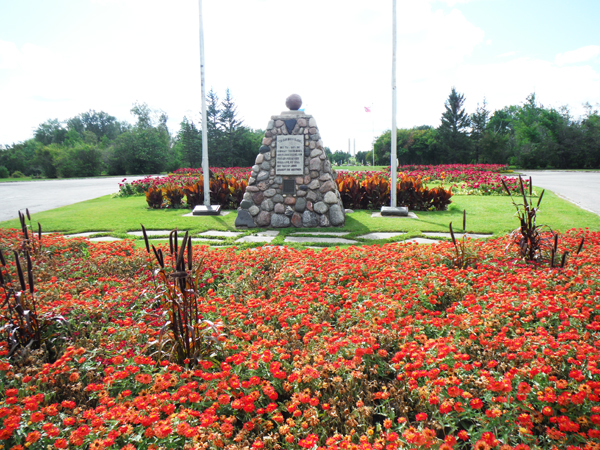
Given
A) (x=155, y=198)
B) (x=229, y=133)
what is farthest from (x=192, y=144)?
(x=155, y=198)

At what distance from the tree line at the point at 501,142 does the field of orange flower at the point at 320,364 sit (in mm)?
38103

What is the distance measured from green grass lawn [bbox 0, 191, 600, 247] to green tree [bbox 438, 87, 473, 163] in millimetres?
32373

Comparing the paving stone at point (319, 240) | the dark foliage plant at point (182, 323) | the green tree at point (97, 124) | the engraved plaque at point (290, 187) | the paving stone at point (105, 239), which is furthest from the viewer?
the green tree at point (97, 124)

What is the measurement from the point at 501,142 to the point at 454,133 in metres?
4.84

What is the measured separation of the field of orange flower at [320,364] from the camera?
5.62ft

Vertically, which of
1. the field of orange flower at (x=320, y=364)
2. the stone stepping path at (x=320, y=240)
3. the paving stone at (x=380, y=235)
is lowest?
the field of orange flower at (x=320, y=364)

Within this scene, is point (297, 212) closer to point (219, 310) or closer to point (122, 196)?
point (219, 310)

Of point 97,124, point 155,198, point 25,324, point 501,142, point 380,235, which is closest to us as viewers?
point 25,324

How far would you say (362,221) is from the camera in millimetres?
7785

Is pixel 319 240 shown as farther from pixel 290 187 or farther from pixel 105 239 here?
pixel 105 239

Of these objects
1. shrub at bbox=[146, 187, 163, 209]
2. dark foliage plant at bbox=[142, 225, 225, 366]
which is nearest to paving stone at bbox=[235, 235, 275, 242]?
dark foliage plant at bbox=[142, 225, 225, 366]

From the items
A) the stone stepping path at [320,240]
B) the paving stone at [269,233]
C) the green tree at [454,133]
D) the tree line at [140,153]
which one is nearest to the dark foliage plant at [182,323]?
the stone stepping path at [320,240]

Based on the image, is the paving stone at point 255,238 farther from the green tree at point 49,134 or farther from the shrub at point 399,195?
the green tree at point 49,134

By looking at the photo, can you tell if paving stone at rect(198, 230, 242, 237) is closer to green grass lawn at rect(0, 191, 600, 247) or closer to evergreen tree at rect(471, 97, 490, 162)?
green grass lawn at rect(0, 191, 600, 247)
